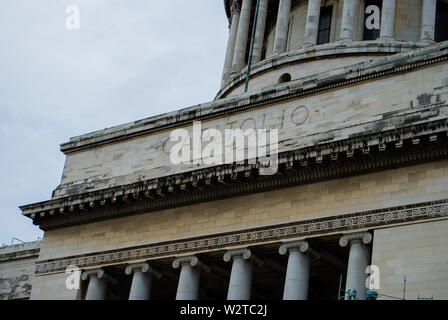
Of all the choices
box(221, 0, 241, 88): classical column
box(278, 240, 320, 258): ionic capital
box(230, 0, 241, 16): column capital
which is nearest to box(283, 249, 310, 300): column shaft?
box(278, 240, 320, 258): ionic capital

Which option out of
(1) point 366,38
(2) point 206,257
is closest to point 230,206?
(2) point 206,257

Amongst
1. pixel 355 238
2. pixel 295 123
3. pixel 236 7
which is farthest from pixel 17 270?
pixel 355 238

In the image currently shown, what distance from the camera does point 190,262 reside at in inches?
1200

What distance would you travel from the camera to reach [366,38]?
42750mm

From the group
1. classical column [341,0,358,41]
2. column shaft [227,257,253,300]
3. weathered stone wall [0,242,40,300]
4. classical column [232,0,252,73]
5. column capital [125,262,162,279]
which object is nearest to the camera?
column shaft [227,257,253,300]

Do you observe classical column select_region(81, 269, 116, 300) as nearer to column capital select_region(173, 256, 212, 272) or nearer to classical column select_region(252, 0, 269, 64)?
column capital select_region(173, 256, 212, 272)

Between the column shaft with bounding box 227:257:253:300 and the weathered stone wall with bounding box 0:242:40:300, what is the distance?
1460 cm

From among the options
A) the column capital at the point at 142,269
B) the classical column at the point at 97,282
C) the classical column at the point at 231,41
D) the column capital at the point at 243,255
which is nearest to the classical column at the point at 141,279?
the column capital at the point at 142,269

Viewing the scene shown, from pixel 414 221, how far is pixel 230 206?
6443 millimetres

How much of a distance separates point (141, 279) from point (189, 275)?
2.00 m

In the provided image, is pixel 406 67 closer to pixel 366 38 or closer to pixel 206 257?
pixel 206 257

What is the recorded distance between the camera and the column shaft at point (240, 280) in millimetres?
29016

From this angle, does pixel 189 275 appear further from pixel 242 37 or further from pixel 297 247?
pixel 242 37

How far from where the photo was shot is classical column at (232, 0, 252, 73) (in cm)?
4722
